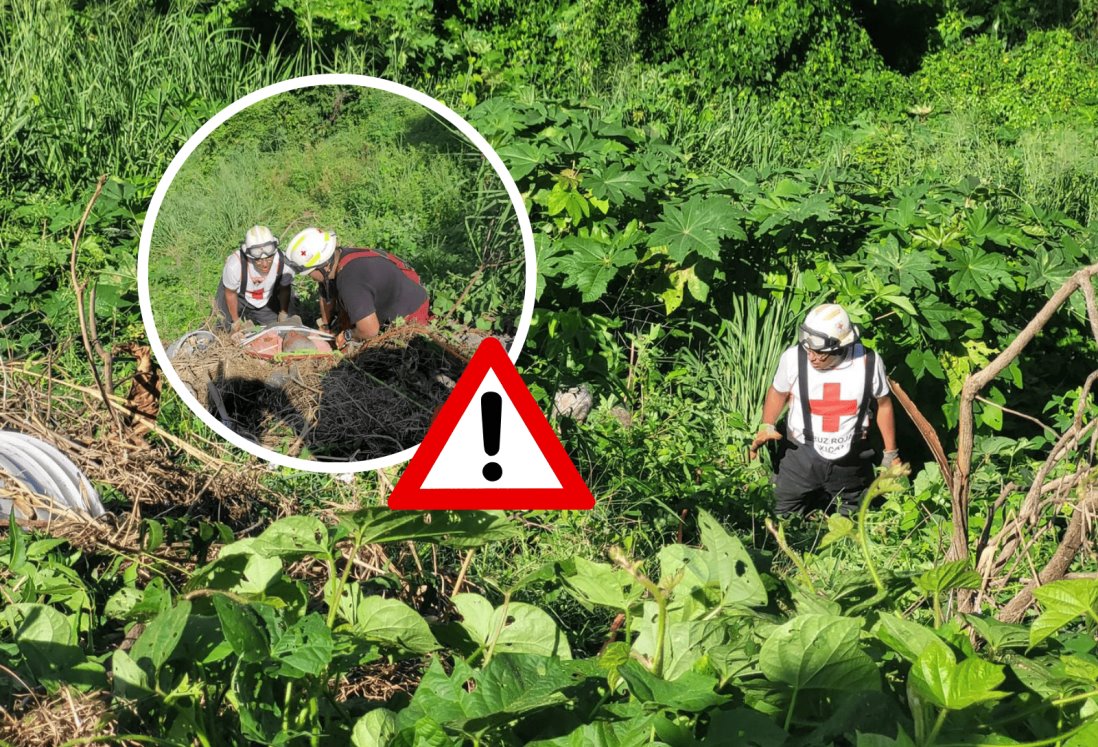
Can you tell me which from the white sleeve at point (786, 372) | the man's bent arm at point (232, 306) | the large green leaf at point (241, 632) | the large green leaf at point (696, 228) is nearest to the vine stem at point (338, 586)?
the large green leaf at point (241, 632)

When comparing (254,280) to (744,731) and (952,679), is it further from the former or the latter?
(952,679)

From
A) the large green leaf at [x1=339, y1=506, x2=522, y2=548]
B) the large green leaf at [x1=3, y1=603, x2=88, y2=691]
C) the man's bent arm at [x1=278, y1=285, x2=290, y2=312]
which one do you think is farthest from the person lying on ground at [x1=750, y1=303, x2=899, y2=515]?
the large green leaf at [x1=3, y1=603, x2=88, y2=691]

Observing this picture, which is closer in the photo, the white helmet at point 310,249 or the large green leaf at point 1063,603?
the large green leaf at point 1063,603

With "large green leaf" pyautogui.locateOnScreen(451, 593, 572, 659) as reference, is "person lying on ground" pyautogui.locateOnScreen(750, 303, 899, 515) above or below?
below

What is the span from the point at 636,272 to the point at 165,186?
313 centimetres

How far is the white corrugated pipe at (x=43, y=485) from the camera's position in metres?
2.59

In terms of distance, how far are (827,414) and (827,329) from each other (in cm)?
50

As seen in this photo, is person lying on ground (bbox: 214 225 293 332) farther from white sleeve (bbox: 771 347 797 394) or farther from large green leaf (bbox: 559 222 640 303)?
white sleeve (bbox: 771 347 797 394)

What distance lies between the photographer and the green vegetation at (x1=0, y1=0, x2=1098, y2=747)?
5.34 feet

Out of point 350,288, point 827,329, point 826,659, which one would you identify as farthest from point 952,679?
point 827,329

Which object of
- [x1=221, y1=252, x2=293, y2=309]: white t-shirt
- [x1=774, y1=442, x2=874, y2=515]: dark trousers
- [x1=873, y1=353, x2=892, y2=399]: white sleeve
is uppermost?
[x1=221, y1=252, x2=293, y2=309]: white t-shirt

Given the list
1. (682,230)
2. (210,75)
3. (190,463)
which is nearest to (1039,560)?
(682,230)

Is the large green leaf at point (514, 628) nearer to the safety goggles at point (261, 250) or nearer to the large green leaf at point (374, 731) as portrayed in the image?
the large green leaf at point (374, 731)

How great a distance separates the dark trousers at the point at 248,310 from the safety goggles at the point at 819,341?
9.82 feet
